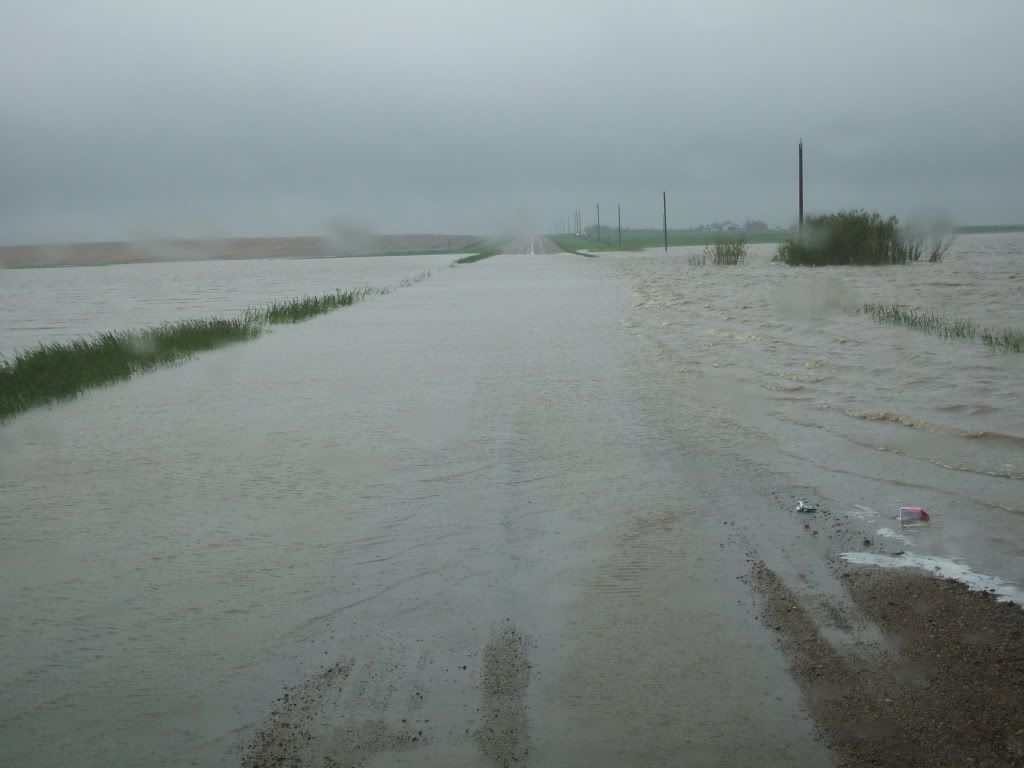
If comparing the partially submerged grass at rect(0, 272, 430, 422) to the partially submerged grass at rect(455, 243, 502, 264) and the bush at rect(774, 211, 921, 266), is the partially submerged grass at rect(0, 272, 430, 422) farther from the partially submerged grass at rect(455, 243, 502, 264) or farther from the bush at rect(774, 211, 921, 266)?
the partially submerged grass at rect(455, 243, 502, 264)

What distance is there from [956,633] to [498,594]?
2.00 metres

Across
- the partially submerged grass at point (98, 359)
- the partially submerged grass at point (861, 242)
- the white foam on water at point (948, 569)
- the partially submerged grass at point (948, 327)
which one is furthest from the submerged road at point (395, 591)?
the partially submerged grass at point (861, 242)

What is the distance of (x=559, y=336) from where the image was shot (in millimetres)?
16875

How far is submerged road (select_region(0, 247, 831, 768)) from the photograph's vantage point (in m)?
3.39

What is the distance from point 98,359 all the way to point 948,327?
508 inches

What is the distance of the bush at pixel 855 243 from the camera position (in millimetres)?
39531

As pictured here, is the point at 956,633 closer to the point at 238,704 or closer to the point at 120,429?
the point at 238,704

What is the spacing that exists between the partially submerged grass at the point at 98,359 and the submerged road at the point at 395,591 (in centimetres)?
205

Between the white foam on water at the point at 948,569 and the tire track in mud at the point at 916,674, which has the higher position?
the tire track in mud at the point at 916,674

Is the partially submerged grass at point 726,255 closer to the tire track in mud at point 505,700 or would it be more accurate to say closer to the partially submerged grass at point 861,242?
the partially submerged grass at point 861,242

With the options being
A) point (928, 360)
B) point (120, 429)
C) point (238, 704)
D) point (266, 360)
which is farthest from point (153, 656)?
point (266, 360)

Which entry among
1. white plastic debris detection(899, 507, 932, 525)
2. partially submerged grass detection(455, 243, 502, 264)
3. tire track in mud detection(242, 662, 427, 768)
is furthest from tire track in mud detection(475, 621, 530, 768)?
partially submerged grass detection(455, 243, 502, 264)

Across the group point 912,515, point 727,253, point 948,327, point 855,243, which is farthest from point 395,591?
point 727,253

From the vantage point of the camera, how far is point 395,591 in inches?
189
